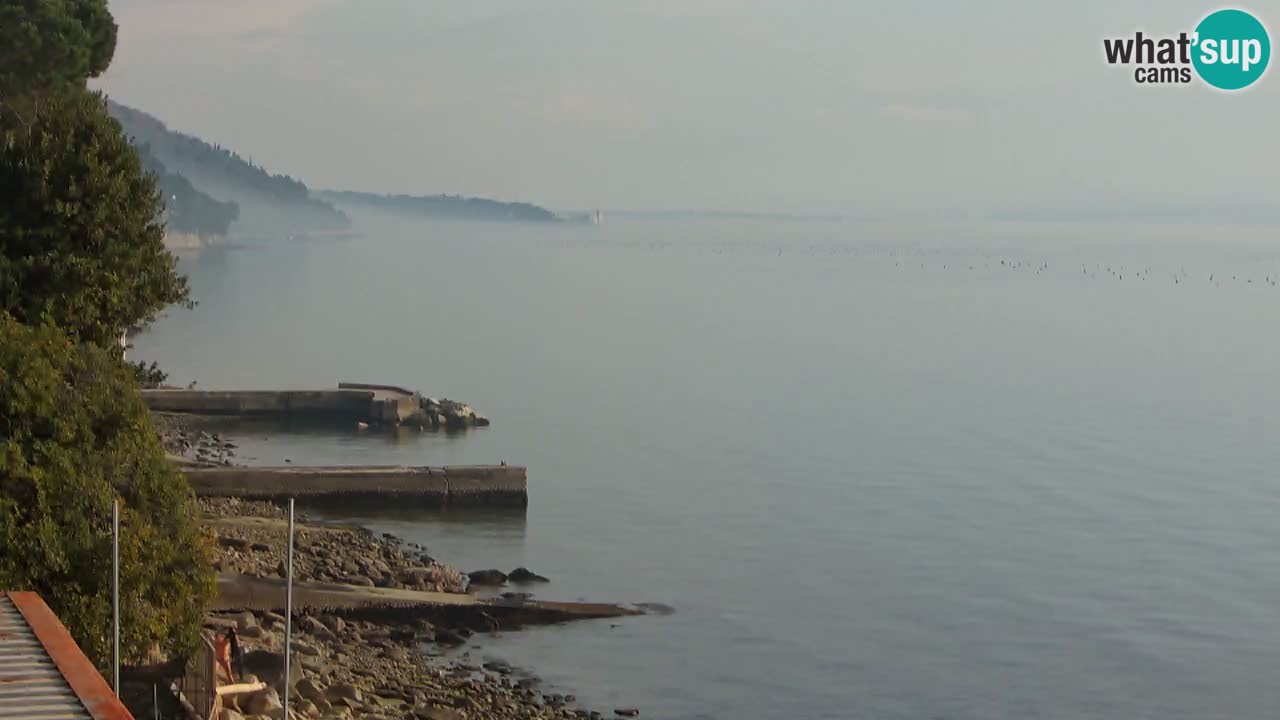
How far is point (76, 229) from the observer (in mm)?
28469

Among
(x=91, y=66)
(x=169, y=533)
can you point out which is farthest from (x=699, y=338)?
(x=169, y=533)

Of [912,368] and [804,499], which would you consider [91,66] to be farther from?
[912,368]

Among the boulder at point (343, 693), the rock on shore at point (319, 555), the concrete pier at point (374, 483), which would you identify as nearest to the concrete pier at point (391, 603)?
the rock on shore at point (319, 555)

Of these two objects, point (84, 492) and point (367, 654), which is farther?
point (367, 654)

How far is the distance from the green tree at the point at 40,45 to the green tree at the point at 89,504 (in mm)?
24282

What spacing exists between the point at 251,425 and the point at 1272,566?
28880 millimetres

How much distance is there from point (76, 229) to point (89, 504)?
1149cm

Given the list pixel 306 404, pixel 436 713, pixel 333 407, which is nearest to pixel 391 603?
pixel 436 713

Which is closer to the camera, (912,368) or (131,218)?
(131,218)

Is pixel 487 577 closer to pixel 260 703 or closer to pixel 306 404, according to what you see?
pixel 260 703

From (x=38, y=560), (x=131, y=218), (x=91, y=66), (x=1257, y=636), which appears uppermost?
(x=91, y=66)

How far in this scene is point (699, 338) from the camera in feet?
298

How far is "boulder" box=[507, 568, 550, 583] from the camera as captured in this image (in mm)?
31969

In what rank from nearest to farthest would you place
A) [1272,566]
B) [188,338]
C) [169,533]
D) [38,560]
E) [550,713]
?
[38,560] → [169,533] → [550,713] → [1272,566] → [188,338]
